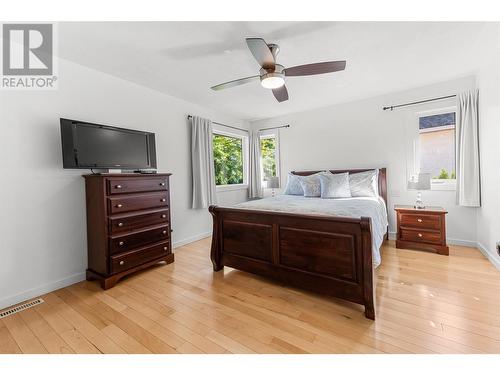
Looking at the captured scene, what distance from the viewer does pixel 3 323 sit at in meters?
1.72

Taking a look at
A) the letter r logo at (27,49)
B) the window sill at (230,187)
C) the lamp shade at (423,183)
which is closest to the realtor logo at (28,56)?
the letter r logo at (27,49)

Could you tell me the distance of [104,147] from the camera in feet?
8.02

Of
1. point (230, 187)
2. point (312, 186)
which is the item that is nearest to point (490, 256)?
point (312, 186)

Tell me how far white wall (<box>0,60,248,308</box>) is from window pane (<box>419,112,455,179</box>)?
435 cm

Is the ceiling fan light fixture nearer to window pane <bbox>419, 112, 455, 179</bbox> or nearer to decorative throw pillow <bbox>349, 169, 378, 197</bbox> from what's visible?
decorative throw pillow <bbox>349, 169, 378, 197</bbox>

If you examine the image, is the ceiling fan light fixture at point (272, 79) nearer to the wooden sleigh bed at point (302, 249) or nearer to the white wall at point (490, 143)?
the wooden sleigh bed at point (302, 249)

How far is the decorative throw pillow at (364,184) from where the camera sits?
331cm

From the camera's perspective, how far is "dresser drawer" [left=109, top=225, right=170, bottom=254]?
2.30 meters

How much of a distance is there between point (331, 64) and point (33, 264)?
337 centimetres

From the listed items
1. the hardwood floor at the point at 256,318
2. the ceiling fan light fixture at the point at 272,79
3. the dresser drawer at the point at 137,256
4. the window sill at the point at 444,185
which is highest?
the ceiling fan light fixture at the point at 272,79

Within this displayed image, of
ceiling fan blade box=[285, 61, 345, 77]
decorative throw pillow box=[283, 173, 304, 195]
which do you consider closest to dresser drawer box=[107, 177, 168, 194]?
ceiling fan blade box=[285, 61, 345, 77]

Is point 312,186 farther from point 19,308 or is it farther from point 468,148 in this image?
point 19,308

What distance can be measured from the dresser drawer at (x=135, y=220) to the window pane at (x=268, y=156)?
274cm
